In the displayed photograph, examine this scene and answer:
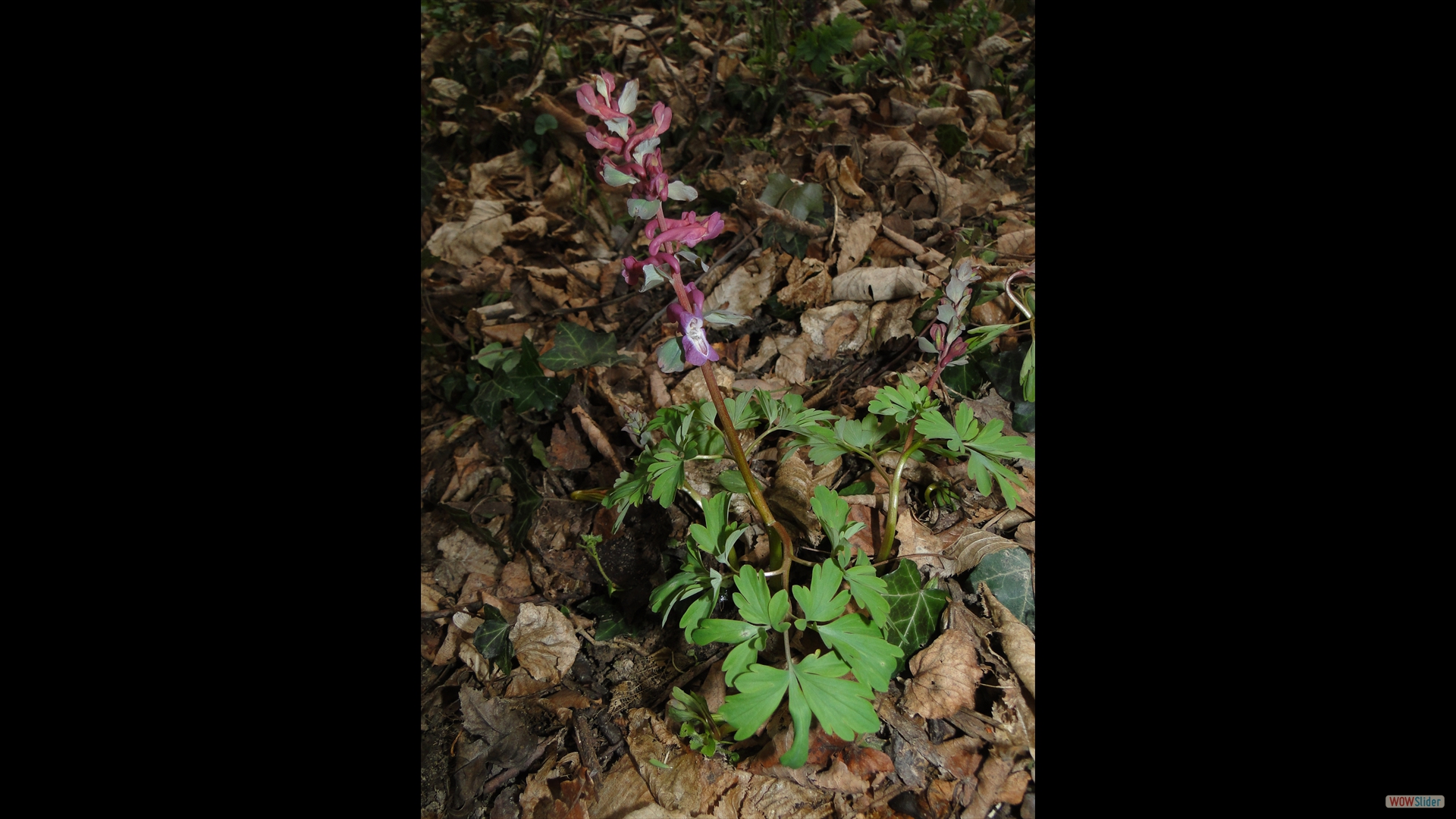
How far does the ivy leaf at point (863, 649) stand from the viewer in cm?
119

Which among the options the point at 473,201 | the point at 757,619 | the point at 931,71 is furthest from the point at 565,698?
the point at 931,71

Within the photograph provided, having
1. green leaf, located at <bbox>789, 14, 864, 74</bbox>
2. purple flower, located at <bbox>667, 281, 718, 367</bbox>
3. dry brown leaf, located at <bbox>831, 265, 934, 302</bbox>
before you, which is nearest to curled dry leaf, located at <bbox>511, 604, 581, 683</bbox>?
purple flower, located at <bbox>667, 281, 718, 367</bbox>

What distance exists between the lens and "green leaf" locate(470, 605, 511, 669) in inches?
67.6

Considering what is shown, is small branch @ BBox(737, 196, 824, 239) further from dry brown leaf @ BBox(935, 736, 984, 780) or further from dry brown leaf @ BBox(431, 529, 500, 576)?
dry brown leaf @ BBox(935, 736, 984, 780)

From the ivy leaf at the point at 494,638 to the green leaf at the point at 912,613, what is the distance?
93 centimetres

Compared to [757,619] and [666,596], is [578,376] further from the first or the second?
[757,619]

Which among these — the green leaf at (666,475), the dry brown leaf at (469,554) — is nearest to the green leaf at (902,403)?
the green leaf at (666,475)

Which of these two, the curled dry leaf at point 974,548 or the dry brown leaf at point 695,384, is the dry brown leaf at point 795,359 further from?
the curled dry leaf at point 974,548

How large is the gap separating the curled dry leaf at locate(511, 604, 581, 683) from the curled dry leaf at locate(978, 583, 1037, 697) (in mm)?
976

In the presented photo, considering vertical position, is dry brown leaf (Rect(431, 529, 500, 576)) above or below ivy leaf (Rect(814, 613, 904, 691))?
below

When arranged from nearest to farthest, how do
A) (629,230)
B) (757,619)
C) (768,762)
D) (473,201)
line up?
(757,619) < (768,762) < (629,230) < (473,201)

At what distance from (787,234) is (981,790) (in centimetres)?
195

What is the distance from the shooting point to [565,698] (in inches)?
62.4

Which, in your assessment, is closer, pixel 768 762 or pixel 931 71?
pixel 768 762
